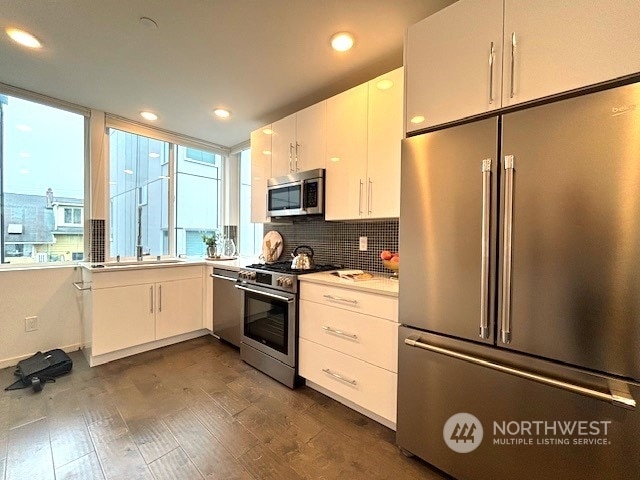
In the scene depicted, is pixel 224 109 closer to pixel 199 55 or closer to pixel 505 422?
pixel 199 55

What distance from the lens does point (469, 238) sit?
128 centimetres

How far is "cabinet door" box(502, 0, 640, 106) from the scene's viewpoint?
0.98 m

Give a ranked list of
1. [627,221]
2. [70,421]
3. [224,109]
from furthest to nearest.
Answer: [224,109]
[70,421]
[627,221]

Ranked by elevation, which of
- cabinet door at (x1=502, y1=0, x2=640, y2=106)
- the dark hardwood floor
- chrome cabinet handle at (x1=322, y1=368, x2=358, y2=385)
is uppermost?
cabinet door at (x1=502, y1=0, x2=640, y2=106)

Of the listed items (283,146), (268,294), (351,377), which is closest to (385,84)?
(283,146)

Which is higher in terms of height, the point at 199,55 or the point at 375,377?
the point at 199,55

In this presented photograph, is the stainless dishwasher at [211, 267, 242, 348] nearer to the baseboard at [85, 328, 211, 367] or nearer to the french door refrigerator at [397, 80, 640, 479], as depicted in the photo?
the baseboard at [85, 328, 211, 367]

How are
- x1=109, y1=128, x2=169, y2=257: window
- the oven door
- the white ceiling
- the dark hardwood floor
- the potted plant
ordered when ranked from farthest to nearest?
the potted plant < x1=109, y1=128, x2=169, y2=257: window < the oven door < the white ceiling < the dark hardwood floor

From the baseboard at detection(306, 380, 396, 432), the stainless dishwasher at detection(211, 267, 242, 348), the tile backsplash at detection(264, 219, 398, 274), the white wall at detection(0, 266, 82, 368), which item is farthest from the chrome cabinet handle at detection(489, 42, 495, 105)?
the white wall at detection(0, 266, 82, 368)

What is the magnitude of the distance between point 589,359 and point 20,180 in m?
4.27

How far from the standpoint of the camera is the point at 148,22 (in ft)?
5.59

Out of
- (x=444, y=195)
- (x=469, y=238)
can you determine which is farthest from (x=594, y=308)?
(x=444, y=195)

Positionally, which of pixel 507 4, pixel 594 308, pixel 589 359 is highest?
pixel 507 4

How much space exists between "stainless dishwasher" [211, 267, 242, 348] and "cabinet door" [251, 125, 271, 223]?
71cm
